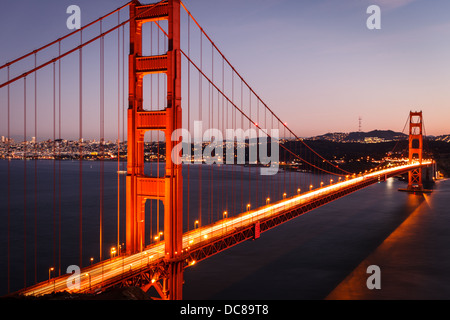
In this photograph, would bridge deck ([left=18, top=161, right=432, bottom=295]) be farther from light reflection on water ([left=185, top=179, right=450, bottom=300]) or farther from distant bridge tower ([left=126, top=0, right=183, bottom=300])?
light reflection on water ([left=185, top=179, right=450, bottom=300])

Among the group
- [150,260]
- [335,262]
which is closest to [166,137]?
[150,260]

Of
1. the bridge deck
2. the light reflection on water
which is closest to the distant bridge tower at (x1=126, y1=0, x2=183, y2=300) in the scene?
the bridge deck

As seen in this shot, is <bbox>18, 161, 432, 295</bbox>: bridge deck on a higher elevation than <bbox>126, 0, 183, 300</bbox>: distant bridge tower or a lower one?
lower

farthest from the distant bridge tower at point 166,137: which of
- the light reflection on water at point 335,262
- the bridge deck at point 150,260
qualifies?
the light reflection on water at point 335,262

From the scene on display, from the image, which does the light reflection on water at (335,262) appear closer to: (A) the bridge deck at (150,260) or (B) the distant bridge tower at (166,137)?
(A) the bridge deck at (150,260)

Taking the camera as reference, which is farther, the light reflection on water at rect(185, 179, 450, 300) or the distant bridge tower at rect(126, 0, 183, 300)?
the light reflection on water at rect(185, 179, 450, 300)

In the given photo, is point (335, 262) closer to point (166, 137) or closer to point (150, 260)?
point (150, 260)

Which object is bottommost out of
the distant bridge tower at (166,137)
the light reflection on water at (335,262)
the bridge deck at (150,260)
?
the light reflection on water at (335,262)

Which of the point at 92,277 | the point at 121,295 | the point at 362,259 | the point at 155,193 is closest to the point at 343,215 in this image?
the point at 362,259
